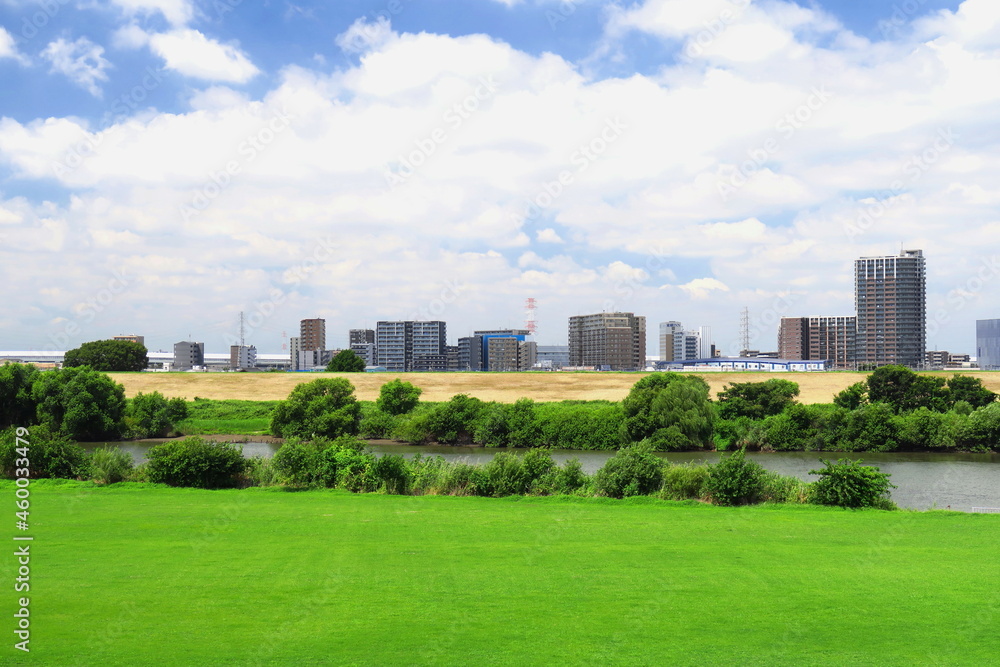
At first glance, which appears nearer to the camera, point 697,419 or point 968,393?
point 697,419

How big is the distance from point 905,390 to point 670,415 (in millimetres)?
19009

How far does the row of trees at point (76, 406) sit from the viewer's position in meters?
57.1

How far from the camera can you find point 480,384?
87.6 meters

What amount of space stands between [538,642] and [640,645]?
1301mm

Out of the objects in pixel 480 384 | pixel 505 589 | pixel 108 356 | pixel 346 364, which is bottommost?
pixel 480 384

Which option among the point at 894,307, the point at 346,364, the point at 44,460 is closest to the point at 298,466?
the point at 44,460

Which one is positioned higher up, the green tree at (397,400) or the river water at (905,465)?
the green tree at (397,400)

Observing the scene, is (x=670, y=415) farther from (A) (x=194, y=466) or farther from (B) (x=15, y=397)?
(B) (x=15, y=397)

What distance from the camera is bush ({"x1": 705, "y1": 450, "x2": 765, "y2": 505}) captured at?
71.7ft

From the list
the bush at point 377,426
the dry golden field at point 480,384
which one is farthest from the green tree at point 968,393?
the bush at point 377,426

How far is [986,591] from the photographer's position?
38.5 ft

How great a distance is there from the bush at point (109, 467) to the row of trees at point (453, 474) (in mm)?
35

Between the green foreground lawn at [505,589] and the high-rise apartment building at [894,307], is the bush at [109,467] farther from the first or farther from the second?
the high-rise apartment building at [894,307]

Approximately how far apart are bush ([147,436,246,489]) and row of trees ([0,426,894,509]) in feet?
0.11
